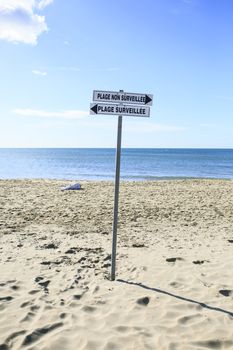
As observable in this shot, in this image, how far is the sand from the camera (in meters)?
3.97

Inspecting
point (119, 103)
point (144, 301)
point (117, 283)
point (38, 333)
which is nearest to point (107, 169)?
point (117, 283)

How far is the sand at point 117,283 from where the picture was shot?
3975 millimetres

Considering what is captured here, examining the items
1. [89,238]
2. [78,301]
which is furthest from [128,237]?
[78,301]

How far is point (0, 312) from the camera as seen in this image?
175 inches

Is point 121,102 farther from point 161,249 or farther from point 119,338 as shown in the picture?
point 161,249

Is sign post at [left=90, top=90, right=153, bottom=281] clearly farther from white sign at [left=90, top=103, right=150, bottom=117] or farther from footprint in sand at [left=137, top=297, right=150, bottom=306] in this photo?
footprint in sand at [left=137, top=297, right=150, bottom=306]

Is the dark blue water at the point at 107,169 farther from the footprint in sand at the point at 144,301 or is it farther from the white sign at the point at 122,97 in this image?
the footprint in sand at the point at 144,301

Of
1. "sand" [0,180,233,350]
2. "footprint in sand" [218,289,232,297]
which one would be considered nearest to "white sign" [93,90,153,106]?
"sand" [0,180,233,350]

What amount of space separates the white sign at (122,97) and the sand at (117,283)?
271cm

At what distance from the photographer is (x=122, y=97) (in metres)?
5.08

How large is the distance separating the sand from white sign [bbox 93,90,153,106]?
2707 mm

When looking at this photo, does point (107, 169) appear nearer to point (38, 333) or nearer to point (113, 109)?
point (113, 109)

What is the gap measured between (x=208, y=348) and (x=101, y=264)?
2.89 metres

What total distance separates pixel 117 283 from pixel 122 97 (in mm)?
2777
